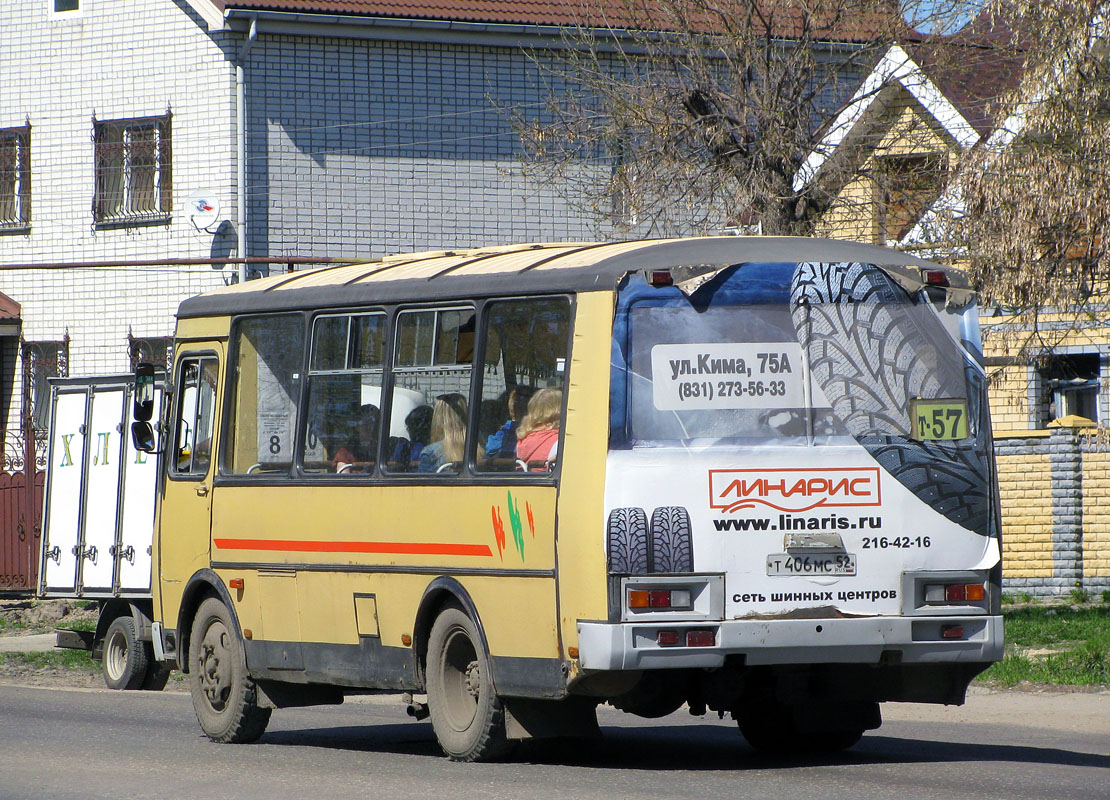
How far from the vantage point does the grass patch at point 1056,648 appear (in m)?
14.7

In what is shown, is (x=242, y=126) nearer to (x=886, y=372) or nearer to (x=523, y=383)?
(x=523, y=383)

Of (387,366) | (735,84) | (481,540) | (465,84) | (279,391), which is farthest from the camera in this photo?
(465,84)

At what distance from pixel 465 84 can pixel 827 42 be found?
9808 millimetres

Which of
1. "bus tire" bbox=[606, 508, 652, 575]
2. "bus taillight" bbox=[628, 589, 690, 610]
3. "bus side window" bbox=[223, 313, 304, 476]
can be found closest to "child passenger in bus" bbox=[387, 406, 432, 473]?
"bus side window" bbox=[223, 313, 304, 476]

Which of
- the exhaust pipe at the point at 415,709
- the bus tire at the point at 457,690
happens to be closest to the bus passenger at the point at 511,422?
the bus tire at the point at 457,690

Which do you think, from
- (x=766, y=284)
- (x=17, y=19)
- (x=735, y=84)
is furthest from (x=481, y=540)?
(x=17, y=19)

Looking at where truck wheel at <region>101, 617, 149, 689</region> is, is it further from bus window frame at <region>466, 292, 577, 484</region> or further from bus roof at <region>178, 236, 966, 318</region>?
bus window frame at <region>466, 292, 577, 484</region>

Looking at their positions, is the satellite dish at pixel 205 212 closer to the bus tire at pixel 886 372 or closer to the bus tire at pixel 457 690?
the bus tire at pixel 457 690

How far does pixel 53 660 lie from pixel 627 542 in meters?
11.5

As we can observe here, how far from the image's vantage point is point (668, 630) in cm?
917

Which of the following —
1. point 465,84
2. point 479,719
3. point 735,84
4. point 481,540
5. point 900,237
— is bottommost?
point 479,719

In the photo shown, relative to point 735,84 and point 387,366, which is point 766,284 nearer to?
point 387,366

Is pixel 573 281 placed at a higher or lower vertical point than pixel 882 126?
lower

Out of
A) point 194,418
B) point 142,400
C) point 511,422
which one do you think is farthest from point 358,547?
point 142,400
